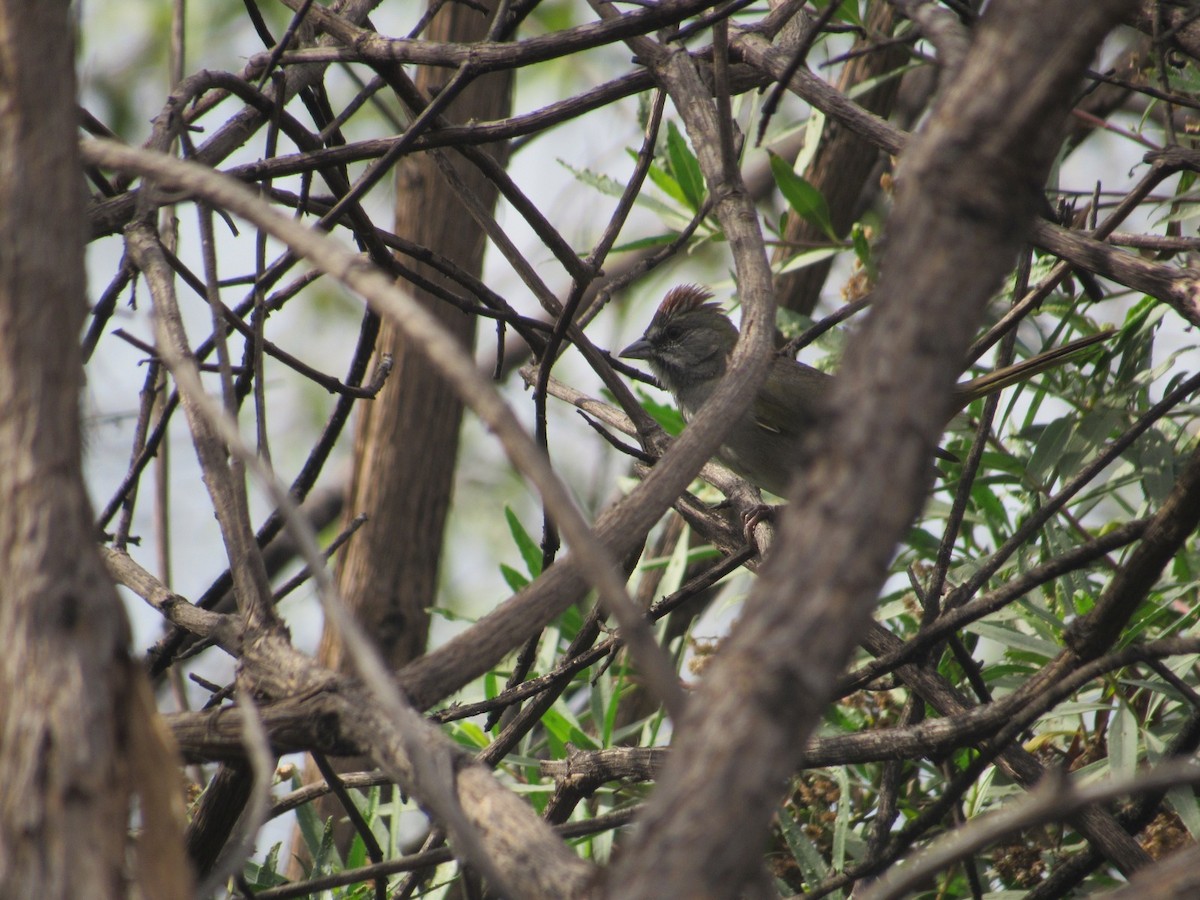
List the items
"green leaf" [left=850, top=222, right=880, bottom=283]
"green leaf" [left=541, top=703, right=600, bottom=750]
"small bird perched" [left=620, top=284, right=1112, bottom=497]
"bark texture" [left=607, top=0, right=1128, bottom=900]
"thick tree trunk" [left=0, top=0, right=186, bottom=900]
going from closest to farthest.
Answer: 1. "bark texture" [left=607, top=0, right=1128, bottom=900]
2. "thick tree trunk" [left=0, top=0, right=186, bottom=900]
3. "green leaf" [left=541, top=703, right=600, bottom=750]
4. "green leaf" [left=850, top=222, right=880, bottom=283]
5. "small bird perched" [left=620, top=284, right=1112, bottom=497]

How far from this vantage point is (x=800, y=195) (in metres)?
4.97

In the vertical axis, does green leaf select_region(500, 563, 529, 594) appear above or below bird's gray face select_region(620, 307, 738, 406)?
below

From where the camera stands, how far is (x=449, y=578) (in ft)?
27.9

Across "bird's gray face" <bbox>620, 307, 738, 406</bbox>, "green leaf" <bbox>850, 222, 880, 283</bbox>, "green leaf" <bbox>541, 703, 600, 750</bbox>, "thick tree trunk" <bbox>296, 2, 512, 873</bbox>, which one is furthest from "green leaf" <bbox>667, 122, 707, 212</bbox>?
"green leaf" <bbox>541, 703, 600, 750</bbox>

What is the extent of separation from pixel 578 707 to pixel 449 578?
3042 mm

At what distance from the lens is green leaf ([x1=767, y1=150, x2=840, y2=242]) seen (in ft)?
16.1

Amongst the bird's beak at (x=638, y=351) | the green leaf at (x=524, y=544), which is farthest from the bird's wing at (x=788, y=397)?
the green leaf at (x=524, y=544)

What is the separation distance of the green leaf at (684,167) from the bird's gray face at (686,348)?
3.24 ft

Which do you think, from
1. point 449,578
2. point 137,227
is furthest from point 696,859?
point 449,578

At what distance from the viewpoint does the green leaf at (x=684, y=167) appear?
16.6 feet

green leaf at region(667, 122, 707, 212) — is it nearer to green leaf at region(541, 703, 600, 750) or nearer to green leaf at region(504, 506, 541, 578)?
green leaf at region(504, 506, 541, 578)

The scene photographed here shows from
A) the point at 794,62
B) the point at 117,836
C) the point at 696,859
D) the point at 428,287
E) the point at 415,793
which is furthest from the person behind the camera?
the point at 428,287

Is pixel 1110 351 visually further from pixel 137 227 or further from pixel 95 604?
pixel 95 604

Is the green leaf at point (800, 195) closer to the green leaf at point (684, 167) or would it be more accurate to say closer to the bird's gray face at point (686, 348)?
the green leaf at point (684, 167)
